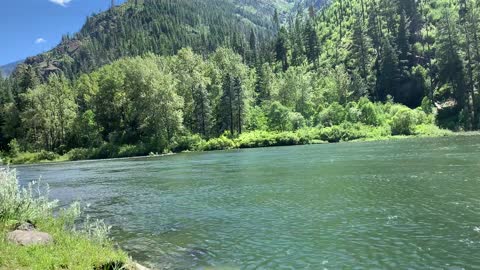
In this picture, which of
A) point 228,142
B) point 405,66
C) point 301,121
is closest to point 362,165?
point 228,142

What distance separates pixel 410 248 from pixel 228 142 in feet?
279

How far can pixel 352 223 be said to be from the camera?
65.3 feet

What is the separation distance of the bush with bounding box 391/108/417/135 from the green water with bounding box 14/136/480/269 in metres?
58.4

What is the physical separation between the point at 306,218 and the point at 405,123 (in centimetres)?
8265

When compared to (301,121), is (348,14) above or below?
above

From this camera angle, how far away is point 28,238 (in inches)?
535

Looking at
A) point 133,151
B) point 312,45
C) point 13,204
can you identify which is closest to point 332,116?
point 133,151

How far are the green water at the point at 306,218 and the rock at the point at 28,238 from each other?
3.87 metres

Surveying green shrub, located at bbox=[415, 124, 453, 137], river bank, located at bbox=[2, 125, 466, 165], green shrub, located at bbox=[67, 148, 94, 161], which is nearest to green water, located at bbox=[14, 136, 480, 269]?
green shrub, located at bbox=[415, 124, 453, 137]

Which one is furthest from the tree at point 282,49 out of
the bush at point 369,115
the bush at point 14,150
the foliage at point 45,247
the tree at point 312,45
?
the foliage at point 45,247

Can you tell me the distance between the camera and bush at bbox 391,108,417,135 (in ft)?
315

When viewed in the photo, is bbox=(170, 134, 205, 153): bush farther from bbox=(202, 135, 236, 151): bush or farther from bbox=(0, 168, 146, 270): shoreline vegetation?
bbox=(0, 168, 146, 270): shoreline vegetation

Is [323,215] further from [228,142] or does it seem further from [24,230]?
[228,142]

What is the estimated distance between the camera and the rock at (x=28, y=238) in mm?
13060
